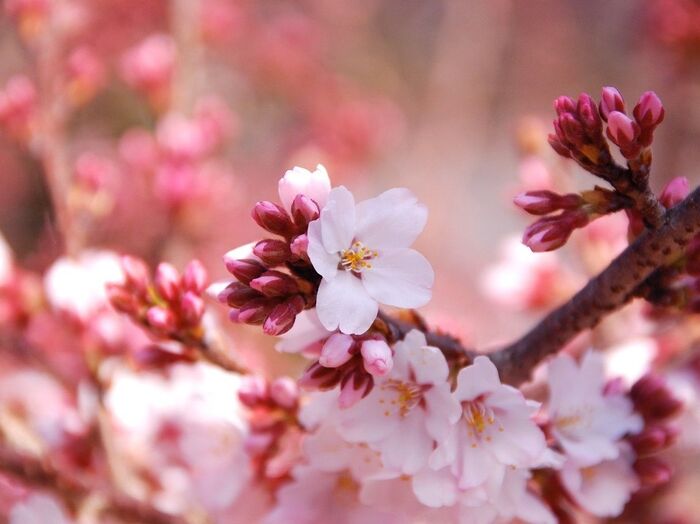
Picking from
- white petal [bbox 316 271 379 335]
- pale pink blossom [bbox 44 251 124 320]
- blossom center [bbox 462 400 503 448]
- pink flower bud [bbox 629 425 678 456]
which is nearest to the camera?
white petal [bbox 316 271 379 335]

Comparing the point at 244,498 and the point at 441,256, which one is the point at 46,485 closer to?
the point at 244,498

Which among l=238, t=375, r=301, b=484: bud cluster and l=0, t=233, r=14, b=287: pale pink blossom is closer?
l=238, t=375, r=301, b=484: bud cluster

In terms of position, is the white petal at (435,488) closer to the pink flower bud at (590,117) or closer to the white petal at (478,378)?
the white petal at (478,378)

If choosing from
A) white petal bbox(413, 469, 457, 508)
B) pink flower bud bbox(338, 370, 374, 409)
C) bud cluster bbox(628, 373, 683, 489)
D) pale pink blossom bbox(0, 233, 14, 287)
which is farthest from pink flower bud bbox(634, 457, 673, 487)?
pale pink blossom bbox(0, 233, 14, 287)

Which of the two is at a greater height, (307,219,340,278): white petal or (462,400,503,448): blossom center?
(307,219,340,278): white petal

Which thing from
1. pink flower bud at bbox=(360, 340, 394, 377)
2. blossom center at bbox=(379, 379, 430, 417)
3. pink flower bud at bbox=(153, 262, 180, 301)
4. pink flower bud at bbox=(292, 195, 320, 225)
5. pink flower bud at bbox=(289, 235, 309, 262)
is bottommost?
pink flower bud at bbox=(360, 340, 394, 377)

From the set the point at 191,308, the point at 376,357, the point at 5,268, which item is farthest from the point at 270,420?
the point at 5,268

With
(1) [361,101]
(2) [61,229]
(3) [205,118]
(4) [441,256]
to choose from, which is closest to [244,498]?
(2) [61,229]

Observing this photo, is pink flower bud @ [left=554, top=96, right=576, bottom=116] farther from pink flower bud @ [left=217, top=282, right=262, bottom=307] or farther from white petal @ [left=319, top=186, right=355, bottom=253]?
pink flower bud @ [left=217, top=282, right=262, bottom=307]
